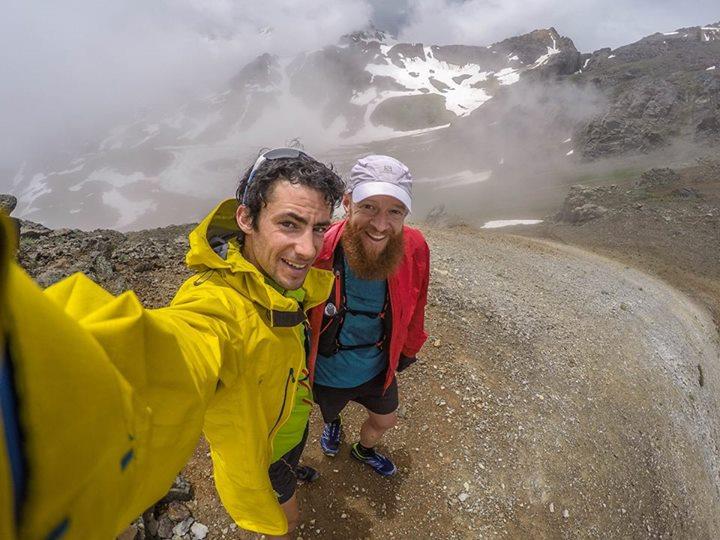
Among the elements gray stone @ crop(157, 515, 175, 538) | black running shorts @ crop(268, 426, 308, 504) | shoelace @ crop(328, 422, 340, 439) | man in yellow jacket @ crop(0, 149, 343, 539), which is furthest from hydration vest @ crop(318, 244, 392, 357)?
gray stone @ crop(157, 515, 175, 538)

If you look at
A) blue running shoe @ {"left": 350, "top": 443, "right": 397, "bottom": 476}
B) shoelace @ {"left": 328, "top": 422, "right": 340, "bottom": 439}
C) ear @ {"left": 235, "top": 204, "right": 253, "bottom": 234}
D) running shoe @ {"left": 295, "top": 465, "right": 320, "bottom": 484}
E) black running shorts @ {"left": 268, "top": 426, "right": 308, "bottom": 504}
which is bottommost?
blue running shoe @ {"left": 350, "top": 443, "right": 397, "bottom": 476}

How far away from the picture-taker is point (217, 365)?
1875 mm

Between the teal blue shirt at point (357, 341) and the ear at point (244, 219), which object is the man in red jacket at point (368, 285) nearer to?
the teal blue shirt at point (357, 341)

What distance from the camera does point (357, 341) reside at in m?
4.07

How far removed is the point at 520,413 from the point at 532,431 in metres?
0.37

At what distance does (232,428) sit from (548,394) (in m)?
7.83

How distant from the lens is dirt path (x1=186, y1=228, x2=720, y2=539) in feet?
18.3

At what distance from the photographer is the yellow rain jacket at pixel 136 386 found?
814 mm

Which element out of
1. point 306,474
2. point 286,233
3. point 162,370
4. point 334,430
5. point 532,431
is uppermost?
point 286,233

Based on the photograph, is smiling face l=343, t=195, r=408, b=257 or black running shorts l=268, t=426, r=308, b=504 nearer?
black running shorts l=268, t=426, r=308, b=504

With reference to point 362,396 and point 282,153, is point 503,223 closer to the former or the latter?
point 362,396

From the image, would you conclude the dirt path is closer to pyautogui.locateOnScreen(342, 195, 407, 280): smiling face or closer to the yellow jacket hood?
pyautogui.locateOnScreen(342, 195, 407, 280): smiling face

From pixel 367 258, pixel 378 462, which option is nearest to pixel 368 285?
pixel 367 258

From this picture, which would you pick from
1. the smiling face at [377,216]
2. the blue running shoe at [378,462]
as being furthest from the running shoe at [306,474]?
the smiling face at [377,216]
